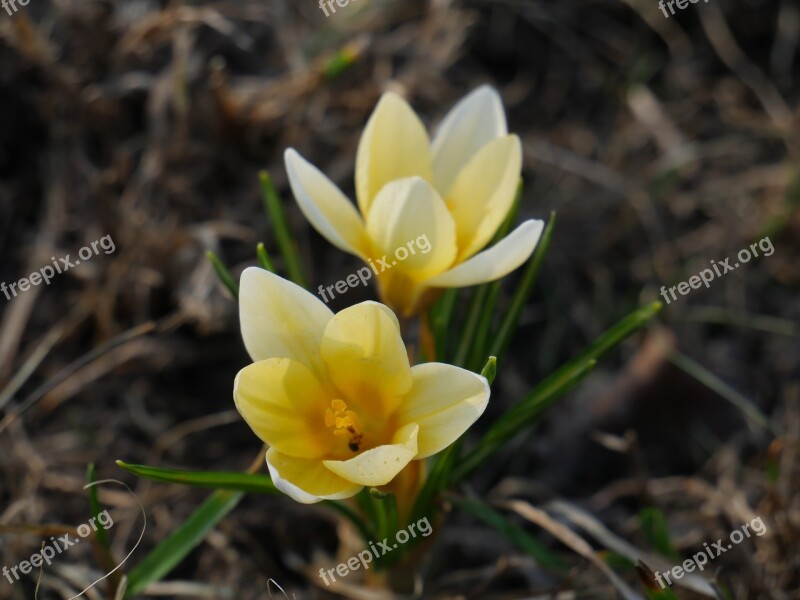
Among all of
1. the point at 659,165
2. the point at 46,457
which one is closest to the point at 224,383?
the point at 46,457

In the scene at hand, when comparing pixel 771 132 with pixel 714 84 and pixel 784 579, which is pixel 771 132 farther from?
pixel 784 579

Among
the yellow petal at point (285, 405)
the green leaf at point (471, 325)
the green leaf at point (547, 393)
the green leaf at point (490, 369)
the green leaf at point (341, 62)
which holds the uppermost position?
the green leaf at point (341, 62)

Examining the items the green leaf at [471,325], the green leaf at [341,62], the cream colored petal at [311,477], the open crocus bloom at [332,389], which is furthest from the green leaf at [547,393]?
the green leaf at [341,62]

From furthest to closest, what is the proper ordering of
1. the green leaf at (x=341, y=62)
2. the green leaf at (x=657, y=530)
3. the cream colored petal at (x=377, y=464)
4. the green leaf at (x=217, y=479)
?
1. the green leaf at (x=341, y=62)
2. the green leaf at (x=657, y=530)
3. the green leaf at (x=217, y=479)
4. the cream colored petal at (x=377, y=464)

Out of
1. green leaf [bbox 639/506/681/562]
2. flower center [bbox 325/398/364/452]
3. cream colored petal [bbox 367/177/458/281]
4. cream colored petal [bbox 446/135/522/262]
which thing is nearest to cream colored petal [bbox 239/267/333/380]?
flower center [bbox 325/398/364/452]

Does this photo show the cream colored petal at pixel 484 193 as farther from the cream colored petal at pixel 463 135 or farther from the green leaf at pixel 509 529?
the green leaf at pixel 509 529

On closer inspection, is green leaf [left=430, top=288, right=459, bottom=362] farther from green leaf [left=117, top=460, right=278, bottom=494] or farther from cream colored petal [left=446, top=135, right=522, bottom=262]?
green leaf [left=117, top=460, right=278, bottom=494]

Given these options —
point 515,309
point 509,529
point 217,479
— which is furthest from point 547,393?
point 217,479

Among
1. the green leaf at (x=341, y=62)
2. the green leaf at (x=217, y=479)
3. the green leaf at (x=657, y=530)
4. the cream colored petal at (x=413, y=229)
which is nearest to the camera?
the green leaf at (x=217, y=479)
